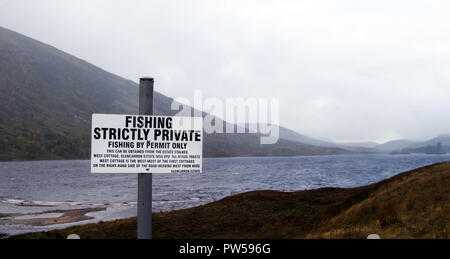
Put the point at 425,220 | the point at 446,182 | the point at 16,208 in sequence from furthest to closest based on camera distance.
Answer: the point at 16,208, the point at 446,182, the point at 425,220

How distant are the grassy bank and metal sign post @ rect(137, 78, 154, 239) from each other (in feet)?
26.5

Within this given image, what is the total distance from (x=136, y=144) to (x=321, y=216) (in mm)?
21052

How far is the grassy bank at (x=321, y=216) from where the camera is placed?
13.9 m

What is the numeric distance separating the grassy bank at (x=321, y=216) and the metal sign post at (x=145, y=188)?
807cm

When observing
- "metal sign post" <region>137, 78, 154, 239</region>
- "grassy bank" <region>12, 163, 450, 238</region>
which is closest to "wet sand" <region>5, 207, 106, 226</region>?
"grassy bank" <region>12, 163, 450, 238</region>

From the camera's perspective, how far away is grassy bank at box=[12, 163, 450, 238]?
45.4 feet

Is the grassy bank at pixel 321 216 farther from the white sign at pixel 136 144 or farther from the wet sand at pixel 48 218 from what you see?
the wet sand at pixel 48 218

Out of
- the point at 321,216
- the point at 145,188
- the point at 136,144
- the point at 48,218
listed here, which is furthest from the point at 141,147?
the point at 48,218

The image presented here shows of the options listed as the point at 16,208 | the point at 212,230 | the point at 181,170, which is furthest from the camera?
the point at 16,208
